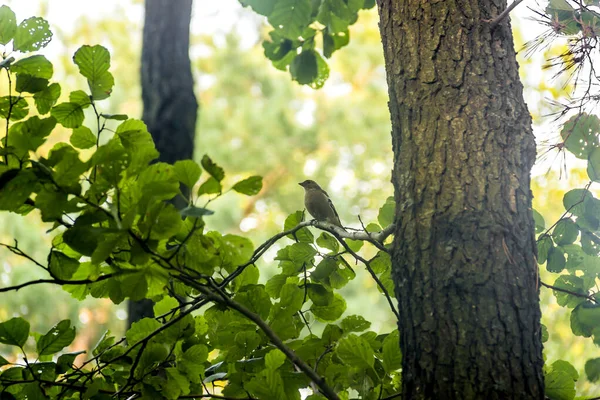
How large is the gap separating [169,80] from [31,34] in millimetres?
2634

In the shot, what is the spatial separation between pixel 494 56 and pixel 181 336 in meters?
1.15

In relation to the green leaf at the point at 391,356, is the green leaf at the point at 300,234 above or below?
above

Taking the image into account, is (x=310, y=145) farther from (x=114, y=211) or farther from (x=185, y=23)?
(x=114, y=211)

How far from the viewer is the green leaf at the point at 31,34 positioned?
5.06 ft

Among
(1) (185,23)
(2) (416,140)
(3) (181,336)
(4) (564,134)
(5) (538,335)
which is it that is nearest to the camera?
(5) (538,335)

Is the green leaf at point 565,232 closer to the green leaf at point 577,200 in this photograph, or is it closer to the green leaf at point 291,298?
the green leaf at point 577,200

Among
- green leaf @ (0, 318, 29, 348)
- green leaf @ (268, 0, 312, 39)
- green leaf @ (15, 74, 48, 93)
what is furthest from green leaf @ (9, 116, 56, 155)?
green leaf @ (268, 0, 312, 39)

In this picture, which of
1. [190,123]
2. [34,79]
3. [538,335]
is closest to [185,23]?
[190,123]

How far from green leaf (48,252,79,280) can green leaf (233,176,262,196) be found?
0.49 m

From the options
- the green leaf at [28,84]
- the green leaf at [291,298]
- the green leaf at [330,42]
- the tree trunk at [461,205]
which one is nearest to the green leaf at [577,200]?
the tree trunk at [461,205]

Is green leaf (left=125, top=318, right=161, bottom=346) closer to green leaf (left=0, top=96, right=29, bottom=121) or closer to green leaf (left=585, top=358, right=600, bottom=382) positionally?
green leaf (left=0, top=96, right=29, bottom=121)

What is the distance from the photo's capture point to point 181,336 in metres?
1.68

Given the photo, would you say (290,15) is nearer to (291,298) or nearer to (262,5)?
(262,5)

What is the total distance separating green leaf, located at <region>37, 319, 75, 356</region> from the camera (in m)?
1.60
